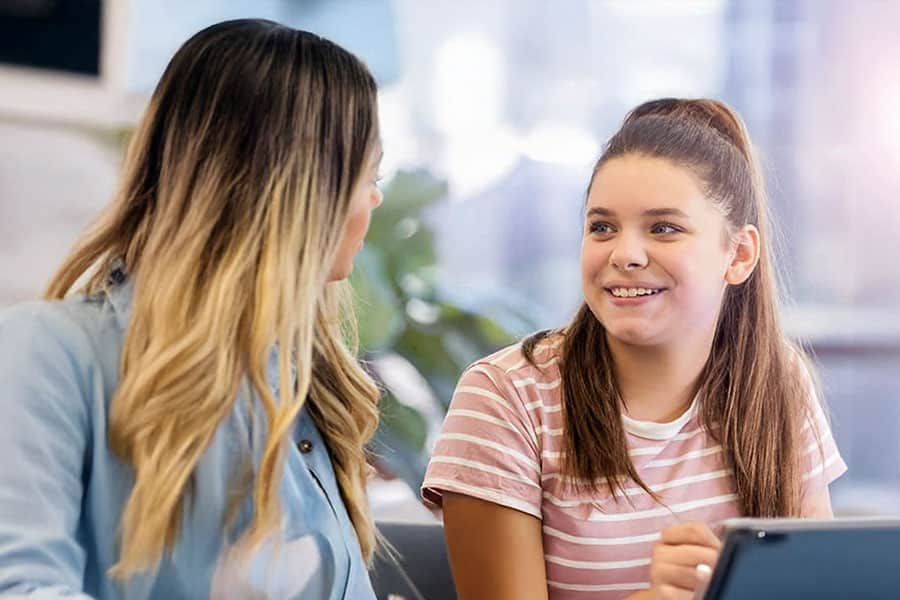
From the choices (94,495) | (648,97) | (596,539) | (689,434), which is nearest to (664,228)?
(689,434)

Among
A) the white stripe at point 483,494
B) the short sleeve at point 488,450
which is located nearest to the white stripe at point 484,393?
the short sleeve at point 488,450

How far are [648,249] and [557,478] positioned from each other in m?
0.28

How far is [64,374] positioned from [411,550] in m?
0.56

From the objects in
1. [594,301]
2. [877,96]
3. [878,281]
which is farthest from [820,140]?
[594,301]

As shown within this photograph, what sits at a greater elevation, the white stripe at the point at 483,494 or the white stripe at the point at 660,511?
the white stripe at the point at 483,494

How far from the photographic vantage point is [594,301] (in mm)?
1450

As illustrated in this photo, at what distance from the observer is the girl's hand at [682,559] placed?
3.98 ft

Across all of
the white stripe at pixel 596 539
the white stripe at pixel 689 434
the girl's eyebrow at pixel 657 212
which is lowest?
the white stripe at pixel 596 539

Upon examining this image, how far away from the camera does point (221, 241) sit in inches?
42.7

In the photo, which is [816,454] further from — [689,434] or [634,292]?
[634,292]

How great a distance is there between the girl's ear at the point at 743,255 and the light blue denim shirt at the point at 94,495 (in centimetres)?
60

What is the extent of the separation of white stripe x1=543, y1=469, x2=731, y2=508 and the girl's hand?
0.20 metres

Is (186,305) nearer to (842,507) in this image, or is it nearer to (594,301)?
(594,301)

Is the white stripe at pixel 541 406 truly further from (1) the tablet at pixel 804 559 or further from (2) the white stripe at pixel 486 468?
(1) the tablet at pixel 804 559
